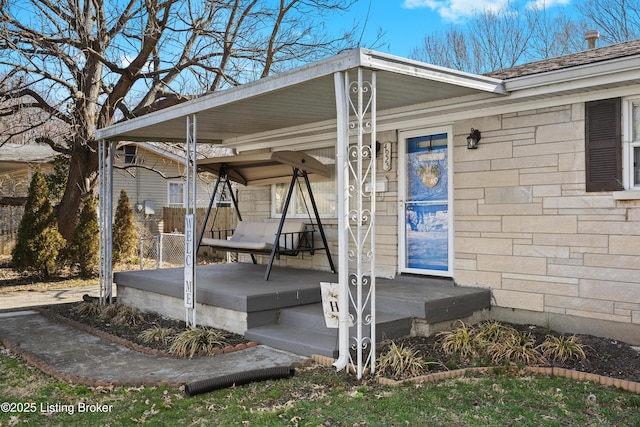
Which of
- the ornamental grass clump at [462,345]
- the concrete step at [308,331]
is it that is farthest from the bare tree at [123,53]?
the ornamental grass clump at [462,345]

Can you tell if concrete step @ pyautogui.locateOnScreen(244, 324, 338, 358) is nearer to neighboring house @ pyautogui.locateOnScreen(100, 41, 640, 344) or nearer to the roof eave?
neighboring house @ pyautogui.locateOnScreen(100, 41, 640, 344)

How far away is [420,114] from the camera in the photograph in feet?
22.3

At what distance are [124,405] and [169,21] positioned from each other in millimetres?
9332

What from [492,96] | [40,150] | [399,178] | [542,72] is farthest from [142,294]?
[40,150]

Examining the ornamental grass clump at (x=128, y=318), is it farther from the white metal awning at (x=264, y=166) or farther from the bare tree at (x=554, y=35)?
the bare tree at (x=554, y=35)

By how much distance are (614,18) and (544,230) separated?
15179 millimetres

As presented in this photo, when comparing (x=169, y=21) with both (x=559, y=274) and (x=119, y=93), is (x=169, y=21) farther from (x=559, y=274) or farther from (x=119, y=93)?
(x=559, y=274)

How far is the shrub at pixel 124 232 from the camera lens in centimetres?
1322

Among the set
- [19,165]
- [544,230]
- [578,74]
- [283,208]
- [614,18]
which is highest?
[614,18]

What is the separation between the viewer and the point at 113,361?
5.19 metres

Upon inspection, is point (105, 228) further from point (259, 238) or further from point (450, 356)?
point (450, 356)

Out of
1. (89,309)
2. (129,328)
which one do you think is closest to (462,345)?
(129,328)

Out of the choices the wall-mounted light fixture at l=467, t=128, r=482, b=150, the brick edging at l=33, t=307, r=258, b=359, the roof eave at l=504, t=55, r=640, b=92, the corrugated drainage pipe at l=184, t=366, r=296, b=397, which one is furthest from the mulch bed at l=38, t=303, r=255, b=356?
the roof eave at l=504, t=55, r=640, b=92

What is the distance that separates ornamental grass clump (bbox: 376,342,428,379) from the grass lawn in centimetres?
20
